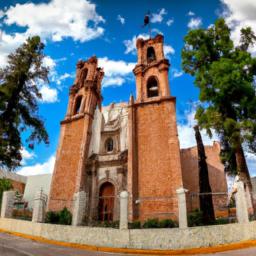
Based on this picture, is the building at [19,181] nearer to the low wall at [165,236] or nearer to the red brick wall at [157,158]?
the red brick wall at [157,158]

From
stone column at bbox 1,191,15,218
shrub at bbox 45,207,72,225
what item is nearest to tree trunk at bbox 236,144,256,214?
shrub at bbox 45,207,72,225

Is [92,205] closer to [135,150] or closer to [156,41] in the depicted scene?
[135,150]

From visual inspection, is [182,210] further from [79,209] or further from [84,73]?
[84,73]

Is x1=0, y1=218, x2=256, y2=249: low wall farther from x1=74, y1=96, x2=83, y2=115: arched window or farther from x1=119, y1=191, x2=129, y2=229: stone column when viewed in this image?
x1=74, y1=96, x2=83, y2=115: arched window

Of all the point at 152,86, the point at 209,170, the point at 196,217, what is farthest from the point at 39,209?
the point at 209,170

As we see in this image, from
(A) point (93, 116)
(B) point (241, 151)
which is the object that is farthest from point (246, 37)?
(A) point (93, 116)

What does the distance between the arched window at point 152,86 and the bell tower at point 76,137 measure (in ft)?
16.2

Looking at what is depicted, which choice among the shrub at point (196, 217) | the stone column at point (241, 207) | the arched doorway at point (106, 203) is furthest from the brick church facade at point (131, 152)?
the stone column at point (241, 207)

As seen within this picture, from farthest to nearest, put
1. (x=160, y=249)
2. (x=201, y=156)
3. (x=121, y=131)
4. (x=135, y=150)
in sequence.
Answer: (x=121, y=131)
(x=135, y=150)
(x=201, y=156)
(x=160, y=249)

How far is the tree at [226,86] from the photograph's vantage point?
32.8 ft

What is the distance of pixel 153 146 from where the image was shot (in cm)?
1527

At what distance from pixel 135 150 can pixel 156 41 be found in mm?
10818

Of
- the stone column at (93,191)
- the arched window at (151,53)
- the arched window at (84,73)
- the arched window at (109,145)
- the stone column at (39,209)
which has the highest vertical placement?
the arched window at (151,53)

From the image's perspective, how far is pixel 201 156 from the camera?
1305 cm
